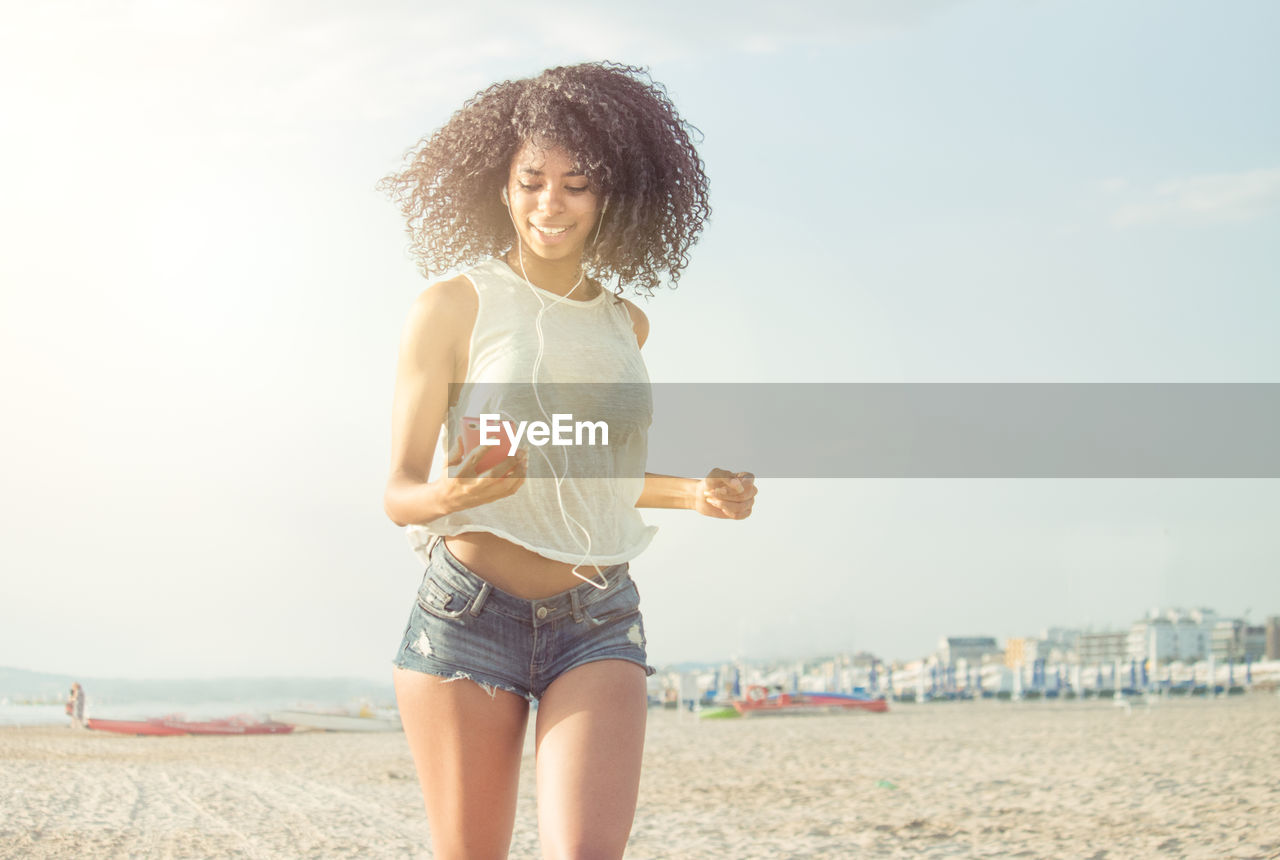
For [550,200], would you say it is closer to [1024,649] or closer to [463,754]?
[463,754]

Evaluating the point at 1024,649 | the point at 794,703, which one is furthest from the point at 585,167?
the point at 1024,649

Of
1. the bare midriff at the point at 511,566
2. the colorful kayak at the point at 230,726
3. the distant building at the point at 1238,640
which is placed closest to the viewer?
the bare midriff at the point at 511,566

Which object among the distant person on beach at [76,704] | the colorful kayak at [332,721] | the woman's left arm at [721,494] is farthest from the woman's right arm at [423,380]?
the colorful kayak at [332,721]

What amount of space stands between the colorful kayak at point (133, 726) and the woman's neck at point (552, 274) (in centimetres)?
2497

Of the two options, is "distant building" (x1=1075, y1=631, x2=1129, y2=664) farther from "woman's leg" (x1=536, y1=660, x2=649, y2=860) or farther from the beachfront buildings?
"woman's leg" (x1=536, y1=660, x2=649, y2=860)

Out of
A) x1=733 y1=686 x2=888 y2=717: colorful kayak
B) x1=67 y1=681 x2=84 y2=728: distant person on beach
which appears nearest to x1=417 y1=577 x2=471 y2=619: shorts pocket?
x1=67 y1=681 x2=84 y2=728: distant person on beach

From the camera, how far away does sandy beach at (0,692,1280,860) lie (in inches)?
356

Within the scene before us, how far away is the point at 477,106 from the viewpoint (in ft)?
8.12

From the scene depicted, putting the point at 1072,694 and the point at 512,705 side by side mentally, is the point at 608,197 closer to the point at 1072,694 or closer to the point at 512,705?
the point at 512,705

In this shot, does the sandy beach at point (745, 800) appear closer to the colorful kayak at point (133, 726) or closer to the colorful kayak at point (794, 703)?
the colorful kayak at point (133, 726)

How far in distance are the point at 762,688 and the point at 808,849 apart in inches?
1412

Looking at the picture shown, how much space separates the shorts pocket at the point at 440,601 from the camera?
2.04 meters

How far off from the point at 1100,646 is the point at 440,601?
138m
